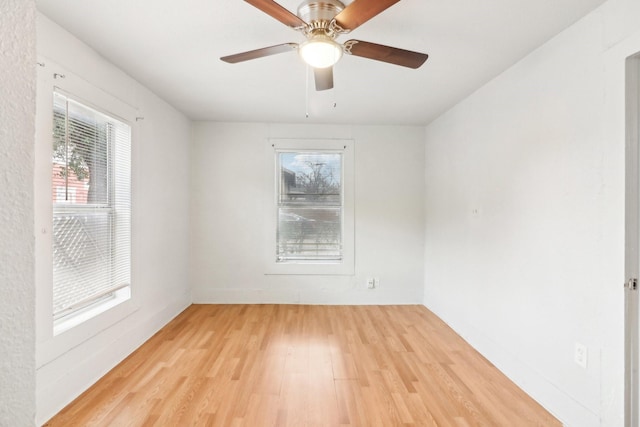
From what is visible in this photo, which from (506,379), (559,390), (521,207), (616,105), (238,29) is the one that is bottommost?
(506,379)

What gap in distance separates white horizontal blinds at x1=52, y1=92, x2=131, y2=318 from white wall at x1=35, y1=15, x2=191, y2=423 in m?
0.12

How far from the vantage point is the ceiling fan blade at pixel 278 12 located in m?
1.37

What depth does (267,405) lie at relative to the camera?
1.93m

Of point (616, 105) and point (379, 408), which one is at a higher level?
point (616, 105)

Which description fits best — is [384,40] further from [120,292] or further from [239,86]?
[120,292]

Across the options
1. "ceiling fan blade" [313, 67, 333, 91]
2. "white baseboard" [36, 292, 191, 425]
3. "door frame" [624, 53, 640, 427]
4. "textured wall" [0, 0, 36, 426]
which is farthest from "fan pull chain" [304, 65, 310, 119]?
"white baseboard" [36, 292, 191, 425]

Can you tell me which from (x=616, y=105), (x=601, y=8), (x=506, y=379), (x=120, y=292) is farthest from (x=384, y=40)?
(x=120, y=292)

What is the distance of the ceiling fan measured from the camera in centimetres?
141

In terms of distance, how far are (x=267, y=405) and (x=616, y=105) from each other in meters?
2.62

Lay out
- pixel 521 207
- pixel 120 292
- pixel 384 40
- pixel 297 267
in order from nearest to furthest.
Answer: pixel 384 40
pixel 521 207
pixel 120 292
pixel 297 267

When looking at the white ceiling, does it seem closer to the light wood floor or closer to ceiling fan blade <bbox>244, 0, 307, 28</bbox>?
ceiling fan blade <bbox>244, 0, 307, 28</bbox>

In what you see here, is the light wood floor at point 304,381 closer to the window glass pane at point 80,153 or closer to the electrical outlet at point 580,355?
the electrical outlet at point 580,355

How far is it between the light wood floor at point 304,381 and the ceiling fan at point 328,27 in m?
2.11

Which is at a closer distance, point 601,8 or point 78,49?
point 601,8
